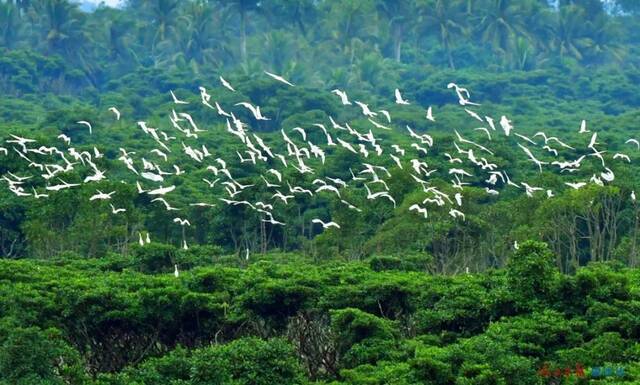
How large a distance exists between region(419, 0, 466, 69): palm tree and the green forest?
269 mm

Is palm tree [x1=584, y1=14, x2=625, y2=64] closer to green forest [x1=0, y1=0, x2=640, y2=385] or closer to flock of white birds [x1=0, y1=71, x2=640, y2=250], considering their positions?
green forest [x1=0, y1=0, x2=640, y2=385]

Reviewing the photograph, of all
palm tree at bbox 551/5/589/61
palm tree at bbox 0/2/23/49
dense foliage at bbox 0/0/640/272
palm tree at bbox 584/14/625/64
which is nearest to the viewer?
dense foliage at bbox 0/0/640/272

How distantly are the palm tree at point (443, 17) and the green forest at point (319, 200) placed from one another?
0.27 meters

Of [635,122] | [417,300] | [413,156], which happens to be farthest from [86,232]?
[635,122]

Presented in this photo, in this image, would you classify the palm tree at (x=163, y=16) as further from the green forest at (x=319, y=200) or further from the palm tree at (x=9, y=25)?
the palm tree at (x=9, y=25)

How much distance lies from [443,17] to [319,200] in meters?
69.6

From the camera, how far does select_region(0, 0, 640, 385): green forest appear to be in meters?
34.4

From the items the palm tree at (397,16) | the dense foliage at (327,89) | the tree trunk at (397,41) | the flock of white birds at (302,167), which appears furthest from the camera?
the tree trunk at (397,41)

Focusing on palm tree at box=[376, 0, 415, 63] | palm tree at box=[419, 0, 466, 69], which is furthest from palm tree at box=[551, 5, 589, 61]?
palm tree at box=[376, 0, 415, 63]

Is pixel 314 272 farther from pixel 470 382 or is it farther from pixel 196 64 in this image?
pixel 196 64

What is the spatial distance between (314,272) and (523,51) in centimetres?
9568

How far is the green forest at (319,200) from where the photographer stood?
34.4m

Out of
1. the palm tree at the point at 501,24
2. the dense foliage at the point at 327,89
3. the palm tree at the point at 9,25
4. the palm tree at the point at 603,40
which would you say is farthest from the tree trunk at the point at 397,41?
the palm tree at the point at 9,25

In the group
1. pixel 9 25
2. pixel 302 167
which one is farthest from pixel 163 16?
pixel 302 167
